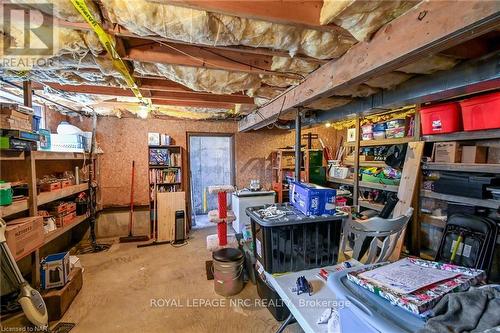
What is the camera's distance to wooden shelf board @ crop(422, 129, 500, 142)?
7.24ft

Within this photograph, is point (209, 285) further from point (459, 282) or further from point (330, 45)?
point (330, 45)

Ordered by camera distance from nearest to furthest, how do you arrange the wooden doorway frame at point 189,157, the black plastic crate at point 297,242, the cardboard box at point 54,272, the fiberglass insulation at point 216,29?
the fiberglass insulation at point 216,29 → the black plastic crate at point 297,242 → the cardboard box at point 54,272 → the wooden doorway frame at point 189,157

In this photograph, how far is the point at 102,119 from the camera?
14.2 ft

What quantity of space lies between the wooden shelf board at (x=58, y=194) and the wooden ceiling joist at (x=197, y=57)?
84.5 inches

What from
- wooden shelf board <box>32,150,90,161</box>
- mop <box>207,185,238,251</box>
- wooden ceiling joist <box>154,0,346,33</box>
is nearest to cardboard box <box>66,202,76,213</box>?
wooden shelf board <box>32,150,90,161</box>

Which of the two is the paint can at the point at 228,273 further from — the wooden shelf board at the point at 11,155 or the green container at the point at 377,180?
the green container at the point at 377,180

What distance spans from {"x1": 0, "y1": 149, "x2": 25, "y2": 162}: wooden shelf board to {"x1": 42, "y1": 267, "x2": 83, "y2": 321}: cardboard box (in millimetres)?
1338

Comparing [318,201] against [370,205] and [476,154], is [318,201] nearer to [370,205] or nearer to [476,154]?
[476,154]

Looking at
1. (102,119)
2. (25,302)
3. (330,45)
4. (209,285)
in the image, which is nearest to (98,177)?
(102,119)

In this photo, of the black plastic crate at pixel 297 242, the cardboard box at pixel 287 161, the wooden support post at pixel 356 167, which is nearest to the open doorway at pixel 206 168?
the cardboard box at pixel 287 161

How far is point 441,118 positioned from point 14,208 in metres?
4.51

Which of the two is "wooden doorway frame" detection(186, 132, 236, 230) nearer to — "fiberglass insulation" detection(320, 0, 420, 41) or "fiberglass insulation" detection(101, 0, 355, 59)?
"fiberglass insulation" detection(101, 0, 355, 59)

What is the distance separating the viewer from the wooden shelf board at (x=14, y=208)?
6.67 ft

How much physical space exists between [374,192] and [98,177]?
16.1 feet
